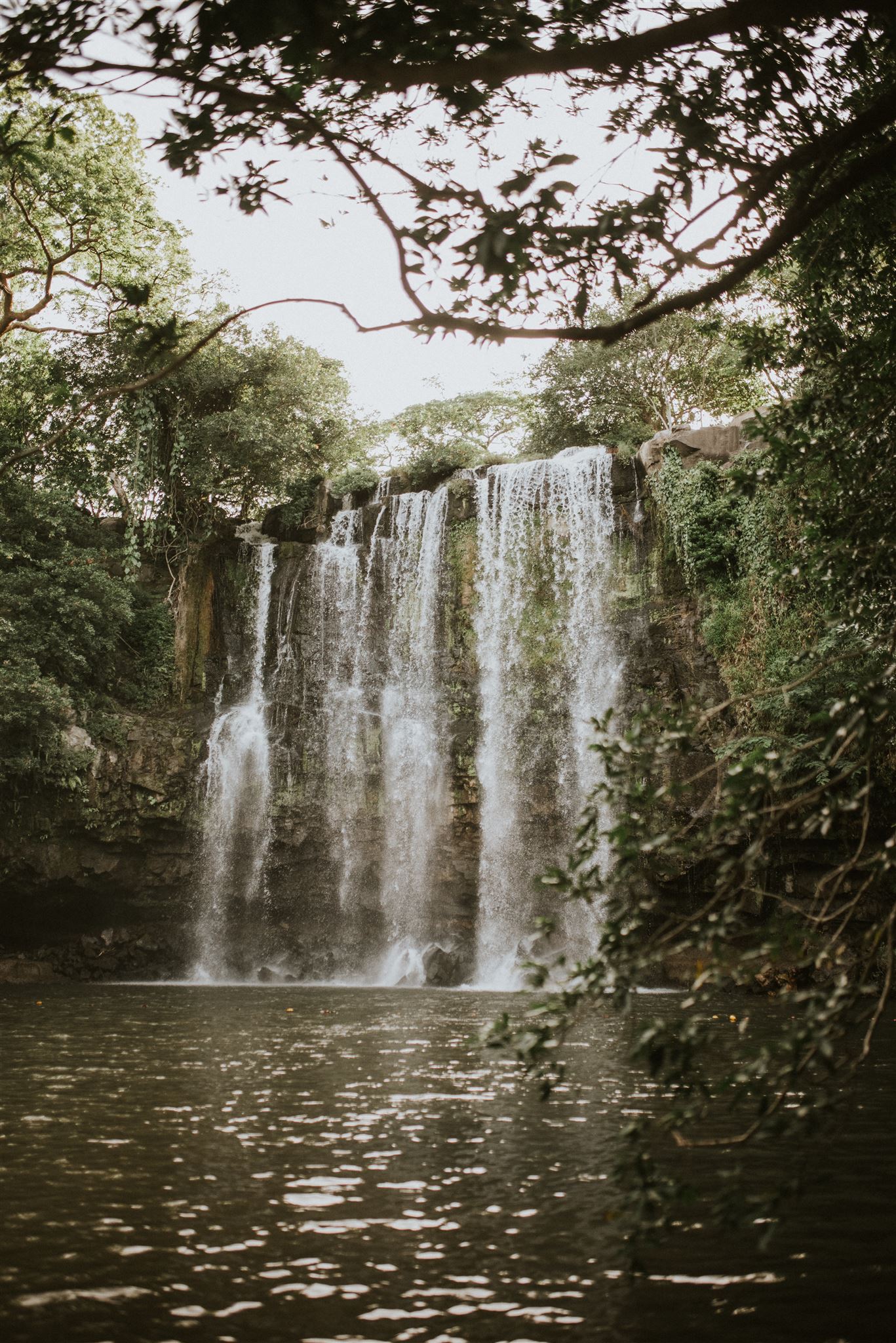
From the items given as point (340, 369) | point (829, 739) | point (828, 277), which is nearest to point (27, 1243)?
point (829, 739)

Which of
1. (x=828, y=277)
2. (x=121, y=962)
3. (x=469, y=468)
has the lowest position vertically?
(x=121, y=962)

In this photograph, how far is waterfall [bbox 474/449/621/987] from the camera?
68.7 ft

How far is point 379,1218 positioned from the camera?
5371 mm

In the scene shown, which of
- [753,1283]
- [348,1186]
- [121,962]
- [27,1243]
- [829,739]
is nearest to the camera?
[829,739]

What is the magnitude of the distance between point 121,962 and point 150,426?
12.1 m

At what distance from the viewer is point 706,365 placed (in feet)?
99.9

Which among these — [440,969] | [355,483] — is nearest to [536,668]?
[440,969]

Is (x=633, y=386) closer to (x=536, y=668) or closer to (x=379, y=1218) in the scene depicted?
(x=536, y=668)

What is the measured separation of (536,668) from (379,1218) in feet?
56.8

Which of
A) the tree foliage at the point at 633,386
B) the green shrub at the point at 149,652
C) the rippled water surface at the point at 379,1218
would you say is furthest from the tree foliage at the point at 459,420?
the rippled water surface at the point at 379,1218

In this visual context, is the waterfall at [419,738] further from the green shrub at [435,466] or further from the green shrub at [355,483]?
the green shrub at [355,483]

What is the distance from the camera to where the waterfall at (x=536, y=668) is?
824 inches

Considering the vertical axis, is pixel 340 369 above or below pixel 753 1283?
above

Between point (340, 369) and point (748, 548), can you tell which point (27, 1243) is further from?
point (340, 369)
